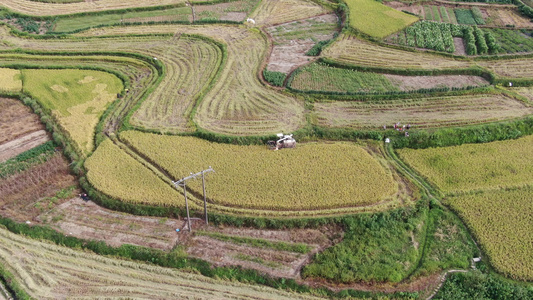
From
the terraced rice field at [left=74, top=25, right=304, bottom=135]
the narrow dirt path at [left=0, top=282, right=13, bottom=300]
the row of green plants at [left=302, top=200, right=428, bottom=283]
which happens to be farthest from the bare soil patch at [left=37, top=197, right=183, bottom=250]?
the terraced rice field at [left=74, top=25, right=304, bottom=135]

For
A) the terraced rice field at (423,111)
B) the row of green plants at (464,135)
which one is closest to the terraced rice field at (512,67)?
the terraced rice field at (423,111)

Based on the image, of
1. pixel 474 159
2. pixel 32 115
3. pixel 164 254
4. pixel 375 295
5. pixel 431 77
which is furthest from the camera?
pixel 431 77

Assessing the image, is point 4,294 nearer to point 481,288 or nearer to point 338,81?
point 481,288

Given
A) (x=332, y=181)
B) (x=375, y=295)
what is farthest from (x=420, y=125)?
(x=375, y=295)

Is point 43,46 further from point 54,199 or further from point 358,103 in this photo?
point 358,103

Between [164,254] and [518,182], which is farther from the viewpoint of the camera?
[518,182]

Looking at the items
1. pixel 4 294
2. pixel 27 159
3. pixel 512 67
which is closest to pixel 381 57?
pixel 512 67
